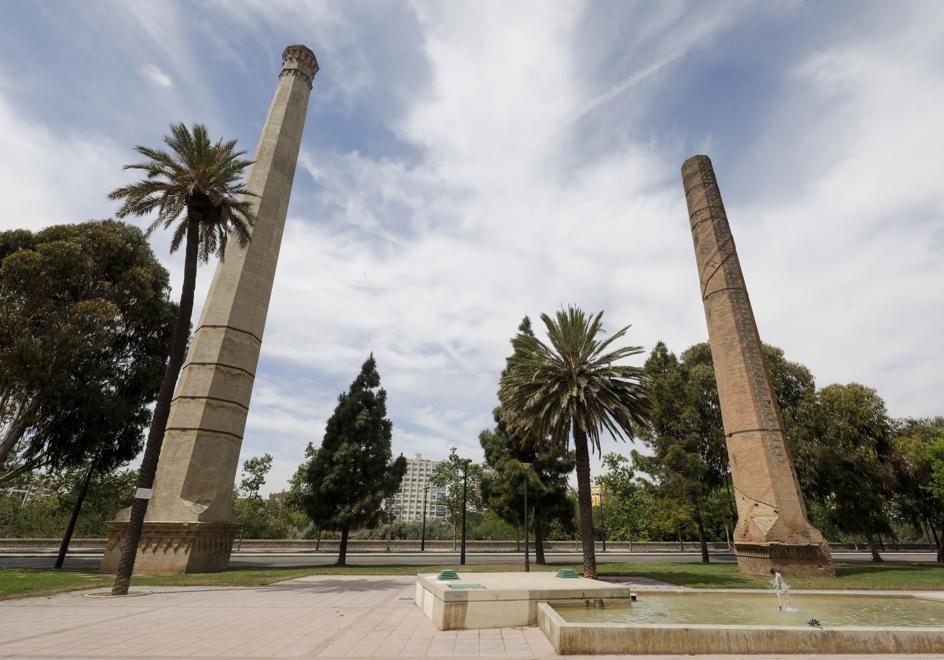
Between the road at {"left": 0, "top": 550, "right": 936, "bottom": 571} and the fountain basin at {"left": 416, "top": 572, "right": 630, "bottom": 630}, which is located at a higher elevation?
the fountain basin at {"left": 416, "top": 572, "right": 630, "bottom": 630}

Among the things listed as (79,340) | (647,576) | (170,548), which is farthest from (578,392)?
(79,340)

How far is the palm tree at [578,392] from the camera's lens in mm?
19547

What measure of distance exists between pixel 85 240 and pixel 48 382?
23.3 ft

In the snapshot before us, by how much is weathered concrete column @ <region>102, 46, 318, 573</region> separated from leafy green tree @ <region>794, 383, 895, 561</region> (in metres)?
32.5

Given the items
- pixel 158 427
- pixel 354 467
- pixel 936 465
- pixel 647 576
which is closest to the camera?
pixel 158 427

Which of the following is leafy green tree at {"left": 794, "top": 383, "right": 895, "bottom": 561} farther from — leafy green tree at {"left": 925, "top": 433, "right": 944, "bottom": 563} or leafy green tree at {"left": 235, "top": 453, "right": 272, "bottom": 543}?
leafy green tree at {"left": 235, "top": 453, "right": 272, "bottom": 543}

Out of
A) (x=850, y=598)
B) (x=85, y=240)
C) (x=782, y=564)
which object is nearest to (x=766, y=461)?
(x=782, y=564)

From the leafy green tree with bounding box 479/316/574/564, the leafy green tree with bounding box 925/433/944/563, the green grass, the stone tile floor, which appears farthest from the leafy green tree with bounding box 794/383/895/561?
the stone tile floor

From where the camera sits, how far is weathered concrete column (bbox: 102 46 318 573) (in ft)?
66.6

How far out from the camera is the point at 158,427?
15289 mm

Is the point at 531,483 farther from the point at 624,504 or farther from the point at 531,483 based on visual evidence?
the point at 624,504

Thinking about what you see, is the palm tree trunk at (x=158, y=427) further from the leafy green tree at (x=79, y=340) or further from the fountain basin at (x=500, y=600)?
the fountain basin at (x=500, y=600)

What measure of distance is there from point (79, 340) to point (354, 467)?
577 inches

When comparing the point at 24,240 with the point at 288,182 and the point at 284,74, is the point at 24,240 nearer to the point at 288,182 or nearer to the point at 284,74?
the point at 288,182
